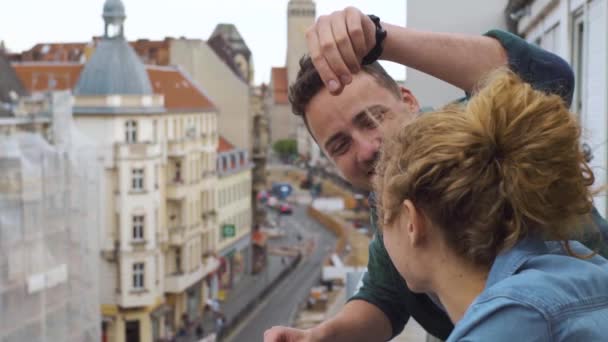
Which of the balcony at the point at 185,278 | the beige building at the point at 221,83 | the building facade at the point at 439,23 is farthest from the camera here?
the beige building at the point at 221,83

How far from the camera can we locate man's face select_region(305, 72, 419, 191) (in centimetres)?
164

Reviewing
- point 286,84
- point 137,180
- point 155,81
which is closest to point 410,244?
point 137,180

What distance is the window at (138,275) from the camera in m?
23.7

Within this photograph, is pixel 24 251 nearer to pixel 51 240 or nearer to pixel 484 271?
pixel 51 240

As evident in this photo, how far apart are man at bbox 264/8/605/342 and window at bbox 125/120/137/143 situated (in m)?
22.3

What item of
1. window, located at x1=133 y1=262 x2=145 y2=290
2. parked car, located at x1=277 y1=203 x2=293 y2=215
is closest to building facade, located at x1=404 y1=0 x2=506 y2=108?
window, located at x1=133 y1=262 x2=145 y2=290

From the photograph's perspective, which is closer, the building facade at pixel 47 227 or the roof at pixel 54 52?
the building facade at pixel 47 227

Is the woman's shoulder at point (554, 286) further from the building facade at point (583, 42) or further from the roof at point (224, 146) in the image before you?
the roof at point (224, 146)

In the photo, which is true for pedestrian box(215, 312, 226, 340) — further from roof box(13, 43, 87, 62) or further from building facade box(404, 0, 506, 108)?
building facade box(404, 0, 506, 108)

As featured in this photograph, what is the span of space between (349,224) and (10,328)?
2956cm

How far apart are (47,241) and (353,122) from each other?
1504cm

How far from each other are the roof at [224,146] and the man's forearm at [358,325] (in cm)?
2900

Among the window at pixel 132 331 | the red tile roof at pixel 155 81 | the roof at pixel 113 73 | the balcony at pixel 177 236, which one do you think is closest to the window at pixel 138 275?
the window at pixel 132 331

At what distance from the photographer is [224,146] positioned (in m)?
31.9
